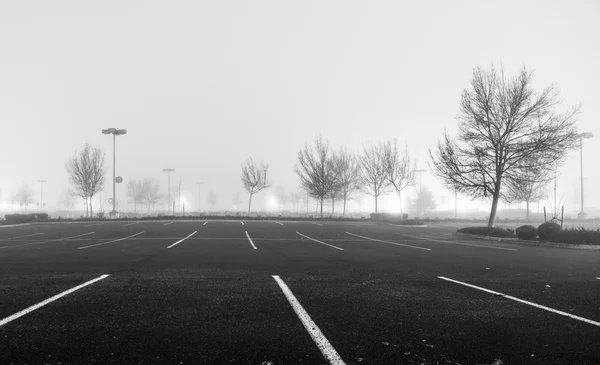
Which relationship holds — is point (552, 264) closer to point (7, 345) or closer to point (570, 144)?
point (7, 345)

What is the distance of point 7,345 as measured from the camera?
10.4 ft

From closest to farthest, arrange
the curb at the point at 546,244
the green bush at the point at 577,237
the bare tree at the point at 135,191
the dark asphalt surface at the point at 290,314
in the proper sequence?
the dark asphalt surface at the point at 290,314 → the curb at the point at 546,244 → the green bush at the point at 577,237 → the bare tree at the point at 135,191

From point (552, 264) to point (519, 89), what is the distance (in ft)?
51.9

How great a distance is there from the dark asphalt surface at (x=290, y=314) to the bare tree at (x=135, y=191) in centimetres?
7793

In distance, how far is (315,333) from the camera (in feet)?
11.7

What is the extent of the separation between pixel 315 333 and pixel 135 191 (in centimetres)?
9151

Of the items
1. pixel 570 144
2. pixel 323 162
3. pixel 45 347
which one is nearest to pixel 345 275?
pixel 45 347

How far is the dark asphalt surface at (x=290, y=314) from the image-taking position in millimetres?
3082

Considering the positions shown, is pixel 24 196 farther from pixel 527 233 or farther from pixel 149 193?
pixel 527 233

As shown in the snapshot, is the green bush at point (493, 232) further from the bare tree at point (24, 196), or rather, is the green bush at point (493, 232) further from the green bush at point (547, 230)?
the bare tree at point (24, 196)

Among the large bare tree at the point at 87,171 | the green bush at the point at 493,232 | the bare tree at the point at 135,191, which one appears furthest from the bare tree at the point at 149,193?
the green bush at the point at 493,232

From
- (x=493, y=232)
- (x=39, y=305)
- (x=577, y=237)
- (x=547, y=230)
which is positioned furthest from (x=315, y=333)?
(x=493, y=232)

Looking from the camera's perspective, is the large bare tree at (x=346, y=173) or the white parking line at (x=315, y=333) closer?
the white parking line at (x=315, y=333)

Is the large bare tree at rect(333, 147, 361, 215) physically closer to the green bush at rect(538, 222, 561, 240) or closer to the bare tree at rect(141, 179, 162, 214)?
the green bush at rect(538, 222, 561, 240)
